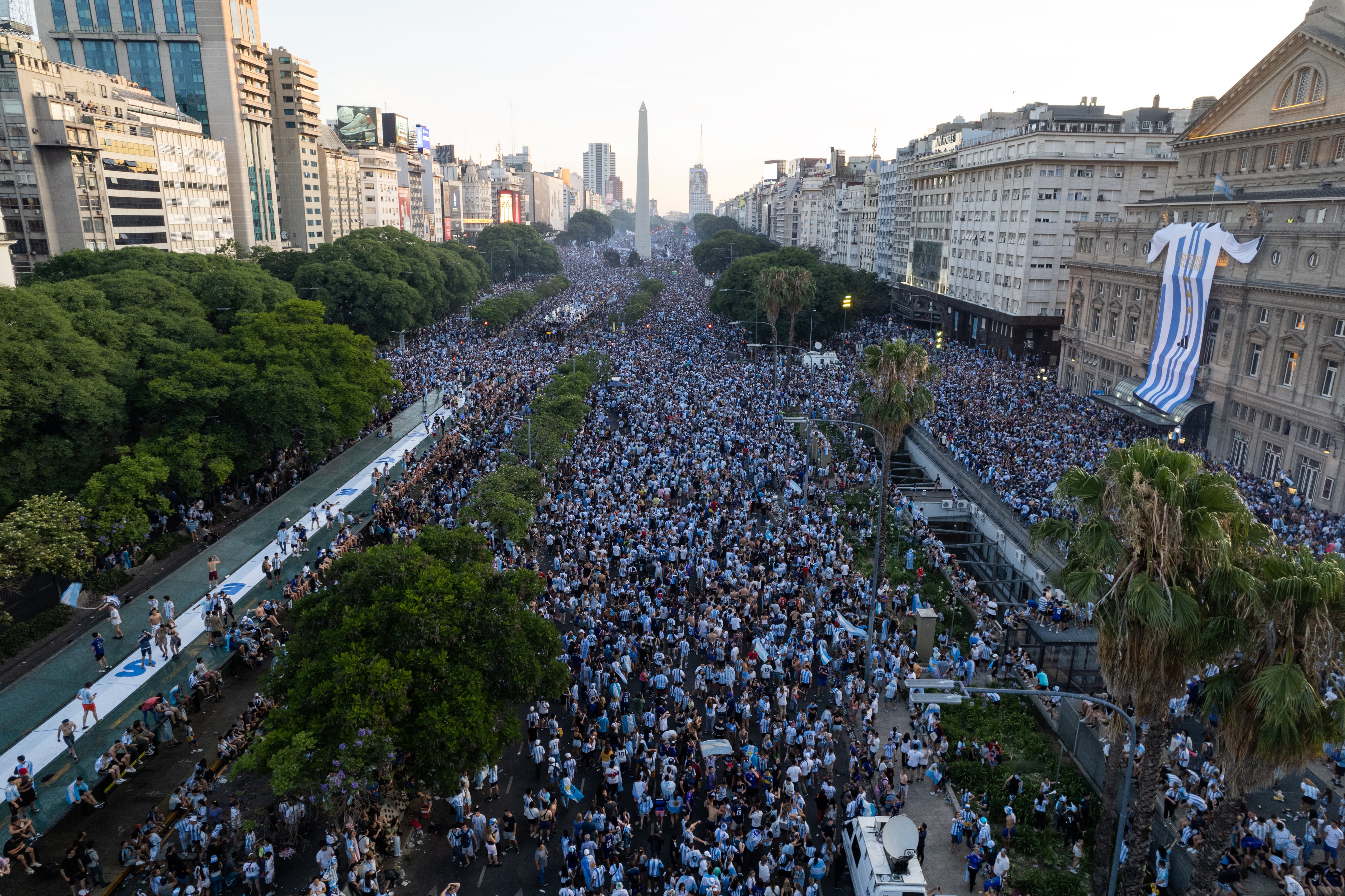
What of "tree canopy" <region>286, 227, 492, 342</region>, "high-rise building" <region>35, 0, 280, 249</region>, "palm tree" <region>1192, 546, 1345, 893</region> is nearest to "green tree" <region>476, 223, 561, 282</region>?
"high-rise building" <region>35, 0, 280, 249</region>

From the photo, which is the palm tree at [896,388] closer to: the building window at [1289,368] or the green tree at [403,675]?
the green tree at [403,675]

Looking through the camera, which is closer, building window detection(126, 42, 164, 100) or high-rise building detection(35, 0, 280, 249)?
high-rise building detection(35, 0, 280, 249)

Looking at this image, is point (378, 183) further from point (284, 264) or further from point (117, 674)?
point (117, 674)

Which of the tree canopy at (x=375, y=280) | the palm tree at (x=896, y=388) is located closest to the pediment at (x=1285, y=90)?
the palm tree at (x=896, y=388)

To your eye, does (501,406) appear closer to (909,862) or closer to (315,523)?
(315,523)

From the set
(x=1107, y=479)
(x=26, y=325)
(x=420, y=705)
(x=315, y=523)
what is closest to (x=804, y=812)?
(x=420, y=705)

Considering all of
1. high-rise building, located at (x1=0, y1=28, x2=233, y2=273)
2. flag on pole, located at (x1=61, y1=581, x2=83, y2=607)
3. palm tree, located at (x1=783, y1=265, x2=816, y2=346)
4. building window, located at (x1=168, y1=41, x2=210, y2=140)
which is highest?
building window, located at (x1=168, y1=41, x2=210, y2=140)

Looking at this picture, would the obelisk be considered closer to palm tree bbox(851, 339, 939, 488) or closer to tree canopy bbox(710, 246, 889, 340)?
tree canopy bbox(710, 246, 889, 340)
